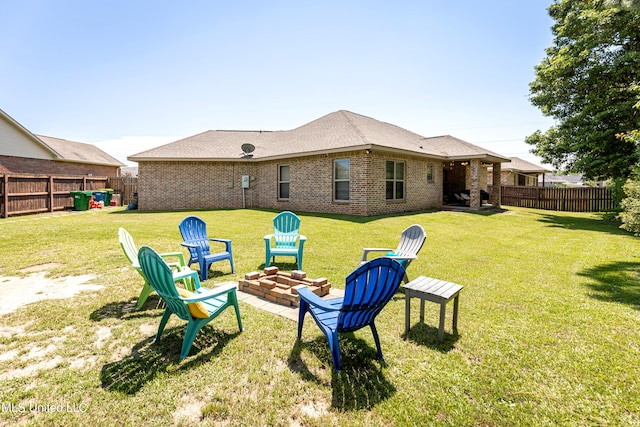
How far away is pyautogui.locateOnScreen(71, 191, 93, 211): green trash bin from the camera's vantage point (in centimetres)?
1714

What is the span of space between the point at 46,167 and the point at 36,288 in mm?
23892

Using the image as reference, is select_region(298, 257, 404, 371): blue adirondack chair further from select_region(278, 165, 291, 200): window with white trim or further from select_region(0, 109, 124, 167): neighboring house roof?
select_region(0, 109, 124, 167): neighboring house roof

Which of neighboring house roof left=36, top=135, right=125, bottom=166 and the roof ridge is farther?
neighboring house roof left=36, top=135, right=125, bottom=166

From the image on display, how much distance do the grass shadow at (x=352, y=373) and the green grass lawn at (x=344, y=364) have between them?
0.01 m

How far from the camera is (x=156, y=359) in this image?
281cm

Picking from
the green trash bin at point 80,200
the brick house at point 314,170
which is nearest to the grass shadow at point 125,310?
the brick house at point 314,170

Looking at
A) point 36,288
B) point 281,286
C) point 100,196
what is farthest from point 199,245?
point 100,196

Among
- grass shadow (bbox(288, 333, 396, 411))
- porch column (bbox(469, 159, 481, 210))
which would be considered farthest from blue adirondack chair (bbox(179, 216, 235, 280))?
porch column (bbox(469, 159, 481, 210))

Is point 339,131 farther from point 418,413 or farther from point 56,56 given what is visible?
point 418,413

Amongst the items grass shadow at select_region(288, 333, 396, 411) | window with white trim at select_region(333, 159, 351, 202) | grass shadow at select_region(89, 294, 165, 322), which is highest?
window with white trim at select_region(333, 159, 351, 202)

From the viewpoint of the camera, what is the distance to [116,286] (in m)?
4.82

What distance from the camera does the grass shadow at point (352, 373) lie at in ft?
7.52

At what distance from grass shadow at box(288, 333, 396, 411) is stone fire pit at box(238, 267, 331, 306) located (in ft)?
3.38

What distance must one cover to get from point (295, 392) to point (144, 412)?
108cm
